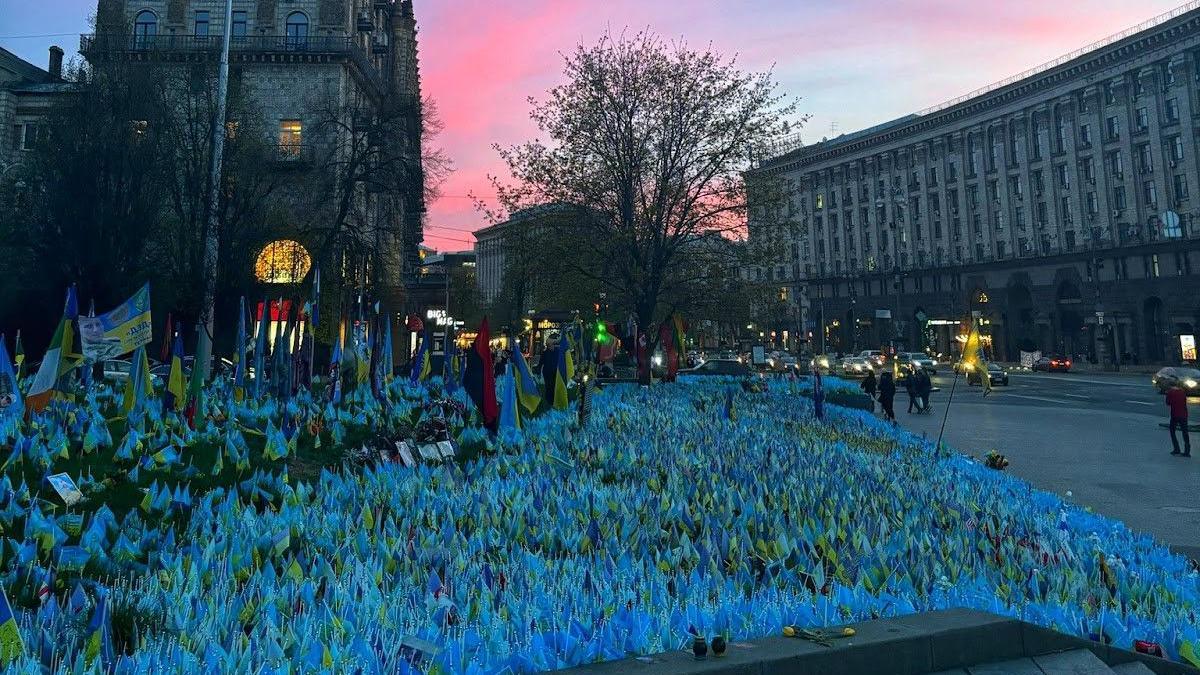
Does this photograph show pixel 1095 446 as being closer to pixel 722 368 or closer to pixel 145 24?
pixel 722 368

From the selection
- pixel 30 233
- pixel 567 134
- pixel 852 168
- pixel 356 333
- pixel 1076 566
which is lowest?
pixel 1076 566

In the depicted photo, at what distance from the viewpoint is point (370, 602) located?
429cm

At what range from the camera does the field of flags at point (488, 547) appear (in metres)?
3.87

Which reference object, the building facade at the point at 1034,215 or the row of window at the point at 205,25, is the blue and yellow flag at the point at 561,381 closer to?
the building facade at the point at 1034,215

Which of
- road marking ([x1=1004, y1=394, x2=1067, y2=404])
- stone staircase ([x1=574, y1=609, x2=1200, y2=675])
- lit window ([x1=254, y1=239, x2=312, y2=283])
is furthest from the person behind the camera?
road marking ([x1=1004, y1=394, x2=1067, y2=404])

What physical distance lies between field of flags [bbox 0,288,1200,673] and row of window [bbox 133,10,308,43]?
127 ft

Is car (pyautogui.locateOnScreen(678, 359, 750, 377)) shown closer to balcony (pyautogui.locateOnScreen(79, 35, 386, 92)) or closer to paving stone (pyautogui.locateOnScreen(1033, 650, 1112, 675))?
paving stone (pyautogui.locateOnScreen(1033, 650, 1112, 675))

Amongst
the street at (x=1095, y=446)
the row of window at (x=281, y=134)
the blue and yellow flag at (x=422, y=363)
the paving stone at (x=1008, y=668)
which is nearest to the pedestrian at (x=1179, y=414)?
the street at (x=1095, y=446)

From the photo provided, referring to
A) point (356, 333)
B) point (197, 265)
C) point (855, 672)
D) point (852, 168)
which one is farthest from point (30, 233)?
point (852, 168)

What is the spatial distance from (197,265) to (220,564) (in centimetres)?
2469

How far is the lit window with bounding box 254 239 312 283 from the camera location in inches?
1106

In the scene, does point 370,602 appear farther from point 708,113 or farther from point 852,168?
point 852,168

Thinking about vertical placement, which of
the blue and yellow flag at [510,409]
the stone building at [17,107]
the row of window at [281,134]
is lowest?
the blue and yellow flag at [510,409]

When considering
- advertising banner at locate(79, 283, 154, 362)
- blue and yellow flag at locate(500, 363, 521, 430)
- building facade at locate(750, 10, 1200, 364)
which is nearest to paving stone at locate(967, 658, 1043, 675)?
blue and yellow flag at locate(500, 363, 521, 430)
